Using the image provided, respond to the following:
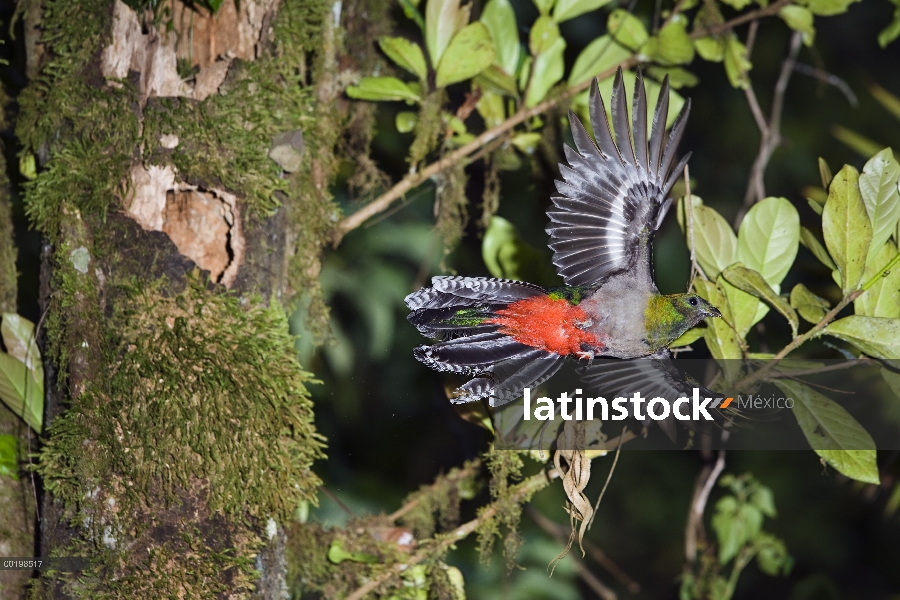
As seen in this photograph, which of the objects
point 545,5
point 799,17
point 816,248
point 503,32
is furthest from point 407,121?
point 799,17

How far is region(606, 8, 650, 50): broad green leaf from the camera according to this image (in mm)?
2186

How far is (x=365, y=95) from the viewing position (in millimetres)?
2076

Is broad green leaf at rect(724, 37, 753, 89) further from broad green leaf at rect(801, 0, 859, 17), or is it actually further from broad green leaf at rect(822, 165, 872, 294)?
broad green leaf at rect(822, 165, 872, 294)

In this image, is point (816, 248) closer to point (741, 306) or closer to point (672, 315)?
point (741, 306)

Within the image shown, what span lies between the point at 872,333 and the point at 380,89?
145 centimetres

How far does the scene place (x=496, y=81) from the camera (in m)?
2.14

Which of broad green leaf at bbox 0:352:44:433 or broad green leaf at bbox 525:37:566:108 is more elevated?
broad green leaf at bbox 525:37:566:108

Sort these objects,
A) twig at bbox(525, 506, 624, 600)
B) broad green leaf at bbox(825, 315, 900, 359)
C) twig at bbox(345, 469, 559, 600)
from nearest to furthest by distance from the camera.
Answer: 1. broad green leaf at bbox(825, 315, 900, 359)
2. twig at bbox(345, 469, 559, 600)
3. twig at bbox(525, 506, 624, 600)

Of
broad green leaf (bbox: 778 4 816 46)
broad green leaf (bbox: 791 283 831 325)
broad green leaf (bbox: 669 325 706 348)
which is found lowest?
broad green leaf (bbox: 669 325 706 348)

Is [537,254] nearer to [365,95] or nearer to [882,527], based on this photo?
[365,95]

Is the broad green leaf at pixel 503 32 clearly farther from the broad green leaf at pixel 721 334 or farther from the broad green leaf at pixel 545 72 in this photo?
the broad green leaf at pixel 721 334


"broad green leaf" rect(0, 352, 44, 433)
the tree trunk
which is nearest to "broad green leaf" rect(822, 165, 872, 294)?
the tree trunk

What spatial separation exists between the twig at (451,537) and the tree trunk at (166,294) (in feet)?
1.31

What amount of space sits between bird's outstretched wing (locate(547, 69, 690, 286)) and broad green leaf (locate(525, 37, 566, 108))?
1.98 feet
